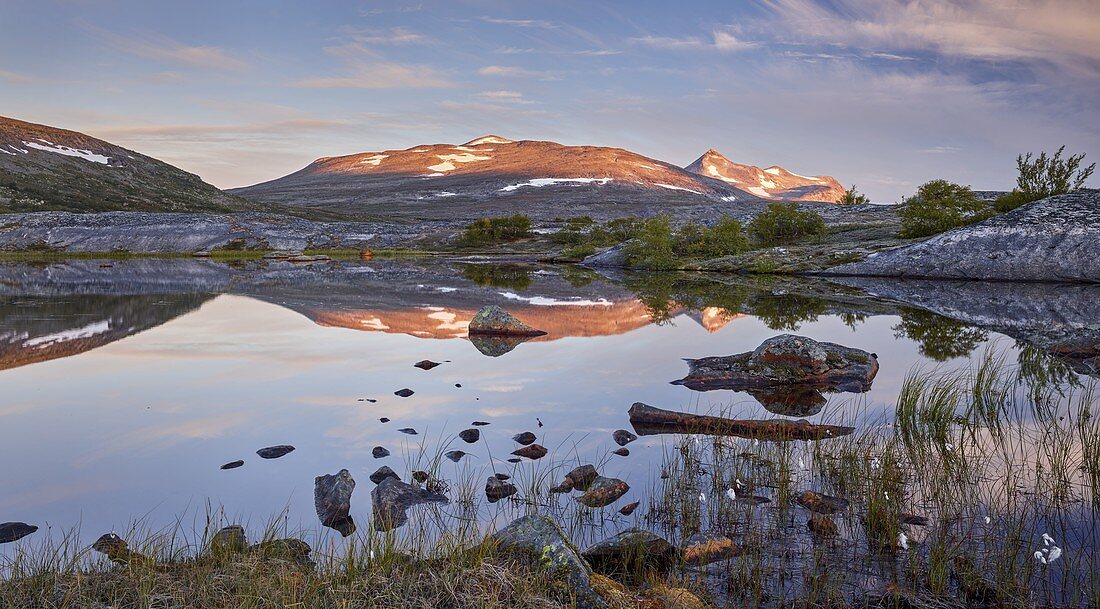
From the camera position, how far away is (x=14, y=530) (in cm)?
511

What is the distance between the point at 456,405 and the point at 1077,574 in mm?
6666

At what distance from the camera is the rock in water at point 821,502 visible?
572cm

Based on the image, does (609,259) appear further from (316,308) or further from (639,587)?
(639,587)

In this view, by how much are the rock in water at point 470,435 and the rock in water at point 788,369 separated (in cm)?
408

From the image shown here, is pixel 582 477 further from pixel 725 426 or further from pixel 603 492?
pixel 725 426

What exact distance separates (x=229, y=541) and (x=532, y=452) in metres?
3.22

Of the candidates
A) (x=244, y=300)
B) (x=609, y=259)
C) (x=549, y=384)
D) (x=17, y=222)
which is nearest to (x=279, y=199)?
(x=17, y=222)

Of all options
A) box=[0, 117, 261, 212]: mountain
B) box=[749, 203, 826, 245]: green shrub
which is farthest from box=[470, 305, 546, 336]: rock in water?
box=[0, 117, 261, 212]: mountain

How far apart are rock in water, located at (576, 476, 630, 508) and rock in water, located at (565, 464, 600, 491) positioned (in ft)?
0.32

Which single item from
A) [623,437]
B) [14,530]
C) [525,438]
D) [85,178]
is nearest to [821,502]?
[623,437]

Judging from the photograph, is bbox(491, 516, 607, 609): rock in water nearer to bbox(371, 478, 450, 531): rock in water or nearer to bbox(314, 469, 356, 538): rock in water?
bbox(371, 478, 450, 531): rock in water

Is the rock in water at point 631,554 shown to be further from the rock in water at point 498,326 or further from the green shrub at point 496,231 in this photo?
the green shrub at point 496,231

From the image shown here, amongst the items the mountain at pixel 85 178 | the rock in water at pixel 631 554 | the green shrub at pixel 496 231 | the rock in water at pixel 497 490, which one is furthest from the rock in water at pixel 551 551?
the mountain at pixel 85 178

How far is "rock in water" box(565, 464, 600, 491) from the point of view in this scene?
623 centimetres
